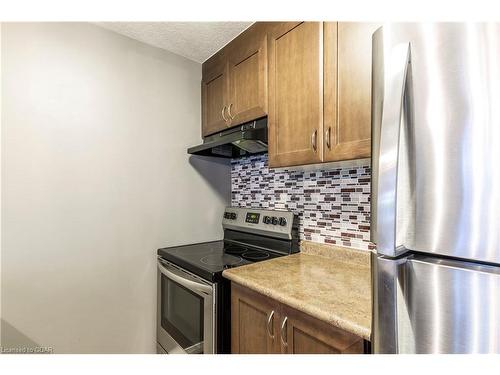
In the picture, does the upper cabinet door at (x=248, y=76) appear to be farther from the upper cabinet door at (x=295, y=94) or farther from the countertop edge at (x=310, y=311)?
the countertop edge at (x=310, y=311)

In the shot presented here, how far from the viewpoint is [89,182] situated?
1457 millimetres

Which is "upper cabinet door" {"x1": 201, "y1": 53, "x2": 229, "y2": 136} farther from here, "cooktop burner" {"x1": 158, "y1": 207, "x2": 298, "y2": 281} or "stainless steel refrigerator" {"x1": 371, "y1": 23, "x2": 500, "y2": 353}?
"stainless steel refrigerator" {"x1": 371, "y1": 23, "x2": 500, "y2": 353}

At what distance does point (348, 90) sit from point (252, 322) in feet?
3.39

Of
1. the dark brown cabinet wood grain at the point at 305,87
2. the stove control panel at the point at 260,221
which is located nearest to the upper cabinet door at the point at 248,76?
the dark brown cabinet wood grain at the point at 305,87

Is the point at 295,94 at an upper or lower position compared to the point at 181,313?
upper

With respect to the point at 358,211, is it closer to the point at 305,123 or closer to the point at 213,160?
the point at 305,123

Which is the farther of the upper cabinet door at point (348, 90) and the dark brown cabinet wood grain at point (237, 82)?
→ the dark brown cabinet wood grain at point (237, 82)

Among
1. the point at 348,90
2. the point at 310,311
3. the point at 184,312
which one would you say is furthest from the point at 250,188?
the point at 310,311

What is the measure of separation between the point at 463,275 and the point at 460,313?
7 cm

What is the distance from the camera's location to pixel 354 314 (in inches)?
31.3

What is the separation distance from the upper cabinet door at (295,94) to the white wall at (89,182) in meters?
0.78

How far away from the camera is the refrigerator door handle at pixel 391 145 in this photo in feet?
1.54

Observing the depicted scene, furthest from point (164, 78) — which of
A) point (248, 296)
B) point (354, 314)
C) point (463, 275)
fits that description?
point (463, 275)

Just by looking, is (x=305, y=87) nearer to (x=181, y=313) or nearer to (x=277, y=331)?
(x=277, y=331)
